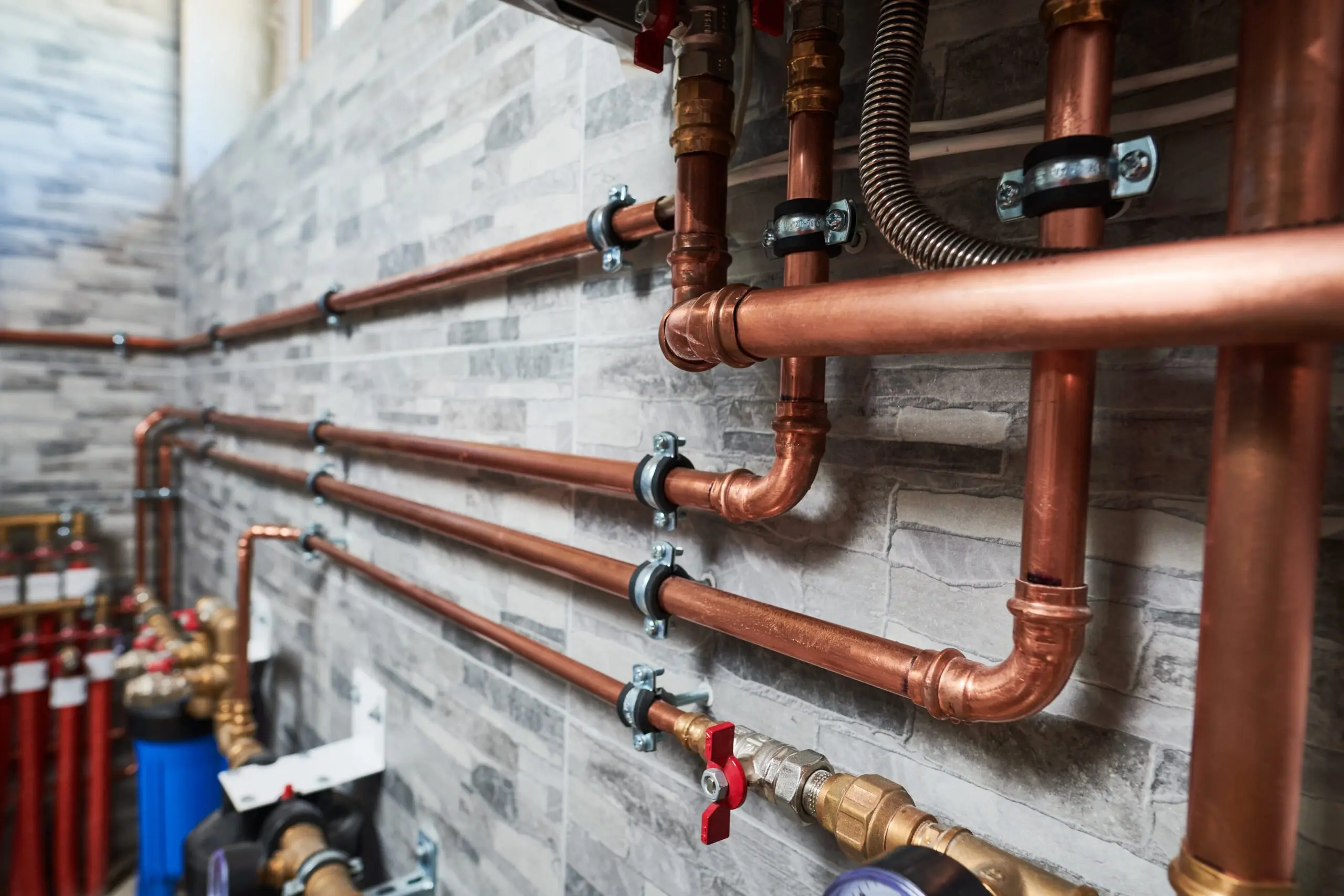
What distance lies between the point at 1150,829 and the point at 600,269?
0.78 meters

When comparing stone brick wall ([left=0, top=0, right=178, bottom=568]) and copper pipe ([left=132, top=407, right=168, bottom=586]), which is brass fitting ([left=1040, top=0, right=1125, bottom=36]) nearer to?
copper pipe ([left=132, top=407, right=168, bottom=586])

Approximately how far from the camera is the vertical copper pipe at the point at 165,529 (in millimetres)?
2787

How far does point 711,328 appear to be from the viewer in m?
0.58

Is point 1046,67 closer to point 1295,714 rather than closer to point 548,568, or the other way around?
point 1295,714

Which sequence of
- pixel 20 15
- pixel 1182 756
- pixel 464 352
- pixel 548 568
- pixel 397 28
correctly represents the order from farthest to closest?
pixel 20 15 < pixel 397 28 < pixel 464 352 < pixel 548 568 < pixel 1182 756

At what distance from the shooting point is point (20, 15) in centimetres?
244

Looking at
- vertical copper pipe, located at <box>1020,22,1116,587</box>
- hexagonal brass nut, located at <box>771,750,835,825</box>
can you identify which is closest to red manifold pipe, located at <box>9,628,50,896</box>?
hexagonal brass nut, located at <box>771,750,835,825</box>

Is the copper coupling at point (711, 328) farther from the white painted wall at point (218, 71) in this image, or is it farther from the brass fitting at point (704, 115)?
the white painted wall at point (218, 71)

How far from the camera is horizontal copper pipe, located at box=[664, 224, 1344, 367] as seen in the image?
0.31m

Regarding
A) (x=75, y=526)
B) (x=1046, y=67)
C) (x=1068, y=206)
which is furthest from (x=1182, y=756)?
(x=75, y=526)

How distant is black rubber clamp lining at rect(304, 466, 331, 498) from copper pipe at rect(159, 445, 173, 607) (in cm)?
162

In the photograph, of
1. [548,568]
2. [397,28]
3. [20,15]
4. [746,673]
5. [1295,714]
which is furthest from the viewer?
[20,15]

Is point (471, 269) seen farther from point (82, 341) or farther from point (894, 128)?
point (82, 341)

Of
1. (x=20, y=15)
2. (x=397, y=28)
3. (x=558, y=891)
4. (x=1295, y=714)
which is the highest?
(x=20, y=15)
